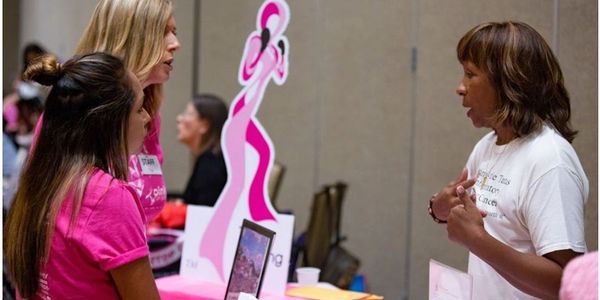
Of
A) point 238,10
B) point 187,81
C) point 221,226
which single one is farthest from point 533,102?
point 187,81

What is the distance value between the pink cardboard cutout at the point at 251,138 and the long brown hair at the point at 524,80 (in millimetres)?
931

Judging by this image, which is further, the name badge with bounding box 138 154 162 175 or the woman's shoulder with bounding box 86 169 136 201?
the name badge with bounding box 138 154 162 175

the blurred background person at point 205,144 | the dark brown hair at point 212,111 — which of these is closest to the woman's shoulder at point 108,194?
the blurred background person at point 205,144

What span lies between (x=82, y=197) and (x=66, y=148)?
13 centimetres

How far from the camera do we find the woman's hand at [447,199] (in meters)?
1.96

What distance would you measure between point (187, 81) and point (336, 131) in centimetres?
115

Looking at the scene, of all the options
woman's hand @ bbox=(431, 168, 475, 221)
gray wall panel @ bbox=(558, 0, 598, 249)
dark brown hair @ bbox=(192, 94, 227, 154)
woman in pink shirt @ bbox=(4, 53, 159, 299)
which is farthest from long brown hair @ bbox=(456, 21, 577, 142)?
dark brown hair @ bbox=(192, 94, 227, 154)

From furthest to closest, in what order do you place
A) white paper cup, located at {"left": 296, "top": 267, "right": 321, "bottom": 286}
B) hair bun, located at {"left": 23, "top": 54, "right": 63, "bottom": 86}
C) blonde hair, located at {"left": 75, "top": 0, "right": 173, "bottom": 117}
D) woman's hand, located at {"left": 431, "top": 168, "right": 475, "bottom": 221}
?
1. white paper cup, located at {"left": 296, "top": 267, "right": 321, "bottom": 286}
2. blonde hair, located at {"left": 75, "top": 0, "right": 173, "bottom": 117}
3. woman's hand, located at {"left": 431, "top": 168, "right": 475, "bottom": 221}
4. hair bun, located at {"left": 23, "top": 54, "right": 63, "bottom": 86}

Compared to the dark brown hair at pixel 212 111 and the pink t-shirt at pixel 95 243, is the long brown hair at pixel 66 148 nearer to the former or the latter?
the pink t-shirt at pixel 95 243

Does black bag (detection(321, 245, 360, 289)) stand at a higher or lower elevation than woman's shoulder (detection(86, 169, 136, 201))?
lower

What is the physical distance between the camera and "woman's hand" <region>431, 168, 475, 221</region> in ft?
6.42

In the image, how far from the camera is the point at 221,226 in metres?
2.75

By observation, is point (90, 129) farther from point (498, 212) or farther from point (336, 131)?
point (336, 131)

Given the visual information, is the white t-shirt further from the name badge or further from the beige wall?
the name badge
